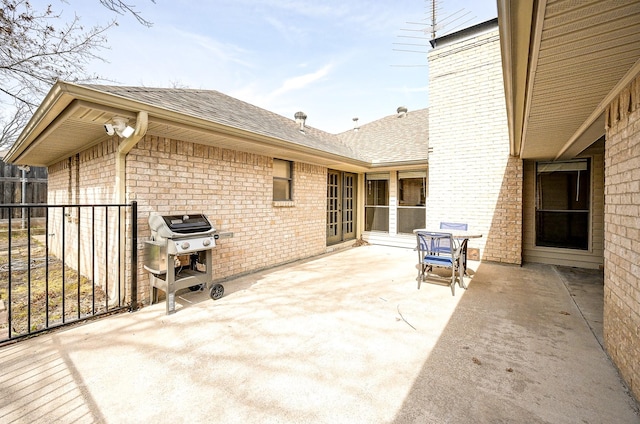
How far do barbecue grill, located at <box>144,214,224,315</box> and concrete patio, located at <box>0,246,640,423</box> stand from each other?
328mm

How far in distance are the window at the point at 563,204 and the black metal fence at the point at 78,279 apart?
8.81 meters

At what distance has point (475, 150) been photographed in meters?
7.18

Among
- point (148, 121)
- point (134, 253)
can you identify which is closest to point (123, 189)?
point (134, 253)

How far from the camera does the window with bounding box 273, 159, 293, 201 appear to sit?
21.6ft

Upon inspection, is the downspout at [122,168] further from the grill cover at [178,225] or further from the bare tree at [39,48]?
the bare tree at [39,48]

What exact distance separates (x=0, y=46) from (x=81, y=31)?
4.68ft

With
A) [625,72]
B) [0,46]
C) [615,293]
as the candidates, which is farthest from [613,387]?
[0,46]

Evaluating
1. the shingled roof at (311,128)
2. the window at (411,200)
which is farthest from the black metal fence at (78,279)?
the window at (411,200)

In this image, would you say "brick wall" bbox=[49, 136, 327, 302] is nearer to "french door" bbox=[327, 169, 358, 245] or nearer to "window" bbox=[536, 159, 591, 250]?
"french door" bbox=[327, 169, 358, 245]

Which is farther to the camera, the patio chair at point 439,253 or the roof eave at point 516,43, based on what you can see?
the patio chair at point 439,253

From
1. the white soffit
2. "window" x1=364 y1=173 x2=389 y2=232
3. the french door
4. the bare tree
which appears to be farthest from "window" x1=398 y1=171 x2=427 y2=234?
the bare tree

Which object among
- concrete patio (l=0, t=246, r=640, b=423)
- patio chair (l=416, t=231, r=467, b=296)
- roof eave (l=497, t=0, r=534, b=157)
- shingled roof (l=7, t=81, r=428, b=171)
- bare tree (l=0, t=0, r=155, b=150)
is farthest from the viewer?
bare tree (l=0, t=0, r=155, b=150)

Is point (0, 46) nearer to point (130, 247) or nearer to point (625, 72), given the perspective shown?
point (130, 247)

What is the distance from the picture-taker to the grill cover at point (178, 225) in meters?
3.70
